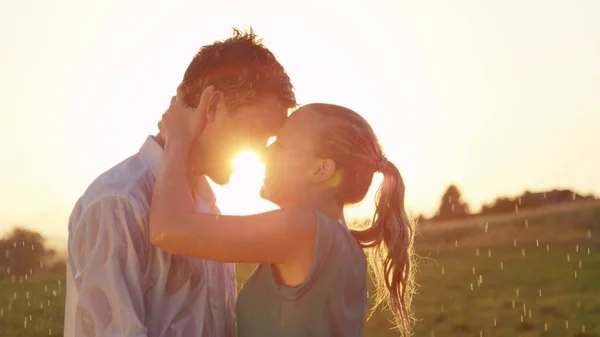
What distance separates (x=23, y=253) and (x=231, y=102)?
17.1 m

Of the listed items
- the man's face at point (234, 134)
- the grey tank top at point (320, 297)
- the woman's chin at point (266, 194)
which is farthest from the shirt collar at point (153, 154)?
the grey tank top at point (320, 297)

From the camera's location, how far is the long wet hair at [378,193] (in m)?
3.88

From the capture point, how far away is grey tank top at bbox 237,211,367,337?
360 centimetres

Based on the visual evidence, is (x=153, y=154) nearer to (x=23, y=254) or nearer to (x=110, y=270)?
(x=110, y=270)

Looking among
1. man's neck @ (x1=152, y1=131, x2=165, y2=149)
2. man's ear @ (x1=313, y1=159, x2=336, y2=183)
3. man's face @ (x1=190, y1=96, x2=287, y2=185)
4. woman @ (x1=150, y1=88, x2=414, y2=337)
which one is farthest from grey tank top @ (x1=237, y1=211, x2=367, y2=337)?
man's neck @ (x1=152, y1=131, x2=165, y2=149)

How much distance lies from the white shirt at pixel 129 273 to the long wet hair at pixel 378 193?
0.78 m

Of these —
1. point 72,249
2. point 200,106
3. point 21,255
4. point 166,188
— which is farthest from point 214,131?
point 21,255

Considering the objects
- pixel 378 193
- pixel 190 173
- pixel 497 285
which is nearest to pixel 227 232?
pixel 190 173

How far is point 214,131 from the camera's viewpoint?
410 centimetres

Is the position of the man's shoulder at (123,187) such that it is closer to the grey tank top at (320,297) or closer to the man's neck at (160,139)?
the man's neck at (160,139)

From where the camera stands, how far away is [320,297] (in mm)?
3604

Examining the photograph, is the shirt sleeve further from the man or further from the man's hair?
the man's hair

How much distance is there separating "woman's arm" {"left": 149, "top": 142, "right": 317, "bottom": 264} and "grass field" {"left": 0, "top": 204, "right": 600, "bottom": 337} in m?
7.65

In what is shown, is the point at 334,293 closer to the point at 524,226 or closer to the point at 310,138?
the point at 310,138
